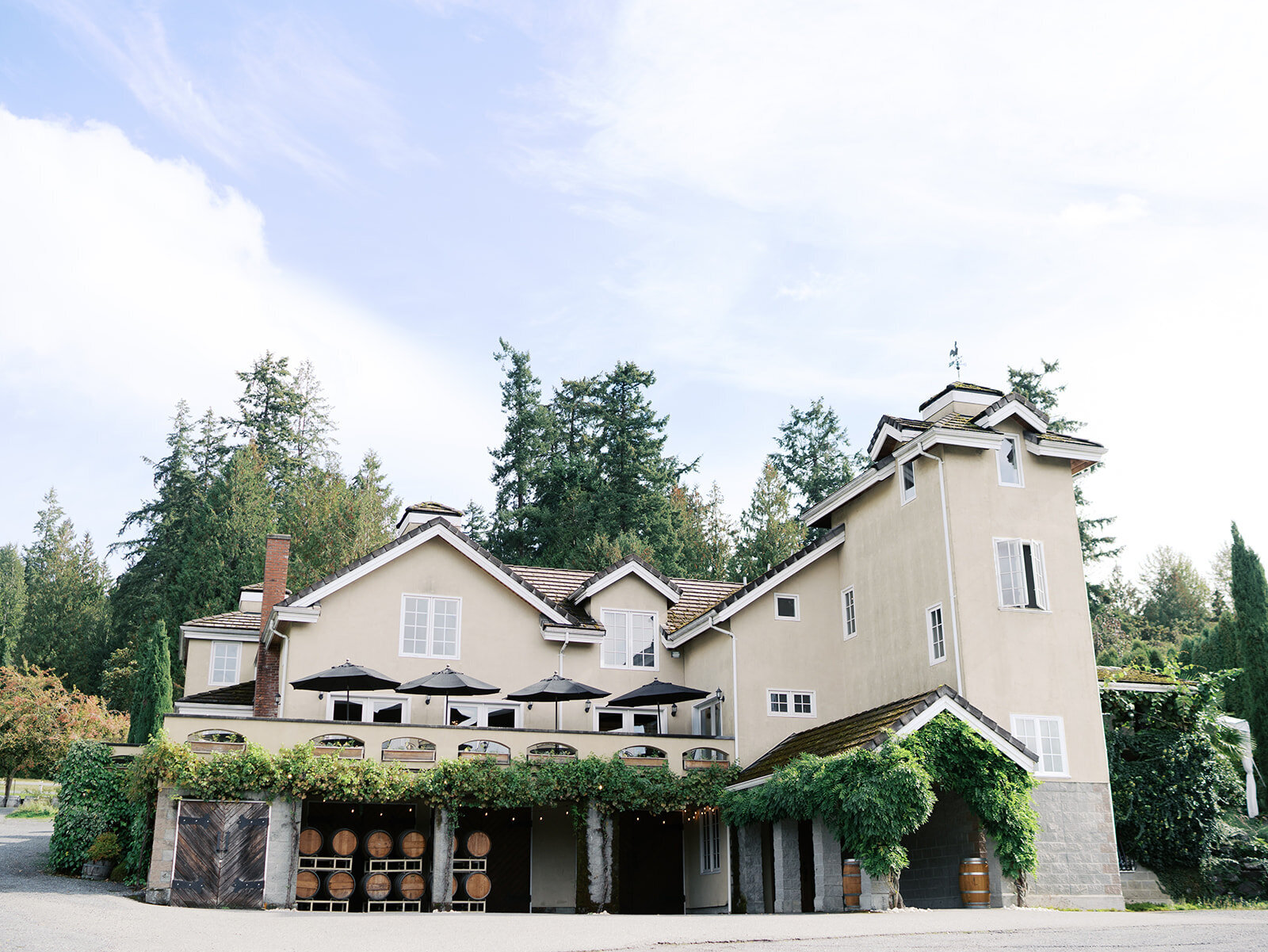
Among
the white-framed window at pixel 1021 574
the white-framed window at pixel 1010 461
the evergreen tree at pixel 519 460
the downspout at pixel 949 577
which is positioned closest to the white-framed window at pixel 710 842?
the downspout at pixel 949 577

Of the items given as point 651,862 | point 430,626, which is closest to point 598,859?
point 651,862

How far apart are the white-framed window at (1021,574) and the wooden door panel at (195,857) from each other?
15.9 metres

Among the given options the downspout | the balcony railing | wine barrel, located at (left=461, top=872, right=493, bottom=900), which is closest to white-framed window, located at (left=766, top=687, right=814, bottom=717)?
the balcony railing

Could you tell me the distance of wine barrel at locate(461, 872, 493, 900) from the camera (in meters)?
22.0

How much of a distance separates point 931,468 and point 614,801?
31.8 feet

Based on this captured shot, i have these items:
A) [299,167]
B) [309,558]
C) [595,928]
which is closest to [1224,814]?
[595,928]

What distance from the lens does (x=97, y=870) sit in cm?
2328

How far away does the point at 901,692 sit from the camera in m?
23.6

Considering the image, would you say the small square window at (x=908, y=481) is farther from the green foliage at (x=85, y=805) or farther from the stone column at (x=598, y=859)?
the green foliage at (x=85, y=805)

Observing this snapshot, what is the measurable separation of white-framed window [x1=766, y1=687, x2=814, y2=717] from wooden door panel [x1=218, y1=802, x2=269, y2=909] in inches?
457

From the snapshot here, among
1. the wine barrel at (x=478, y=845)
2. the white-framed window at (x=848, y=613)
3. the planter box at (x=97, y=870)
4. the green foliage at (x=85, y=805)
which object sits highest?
the white-framed window at (x=848, y=613)

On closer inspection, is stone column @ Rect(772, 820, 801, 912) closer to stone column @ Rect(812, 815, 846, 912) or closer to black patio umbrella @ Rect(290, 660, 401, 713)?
stone column @ Rect(812, 815, 846, 912)

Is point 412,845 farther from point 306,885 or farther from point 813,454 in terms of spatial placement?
point 813,454

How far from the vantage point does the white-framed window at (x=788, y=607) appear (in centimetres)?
2648
